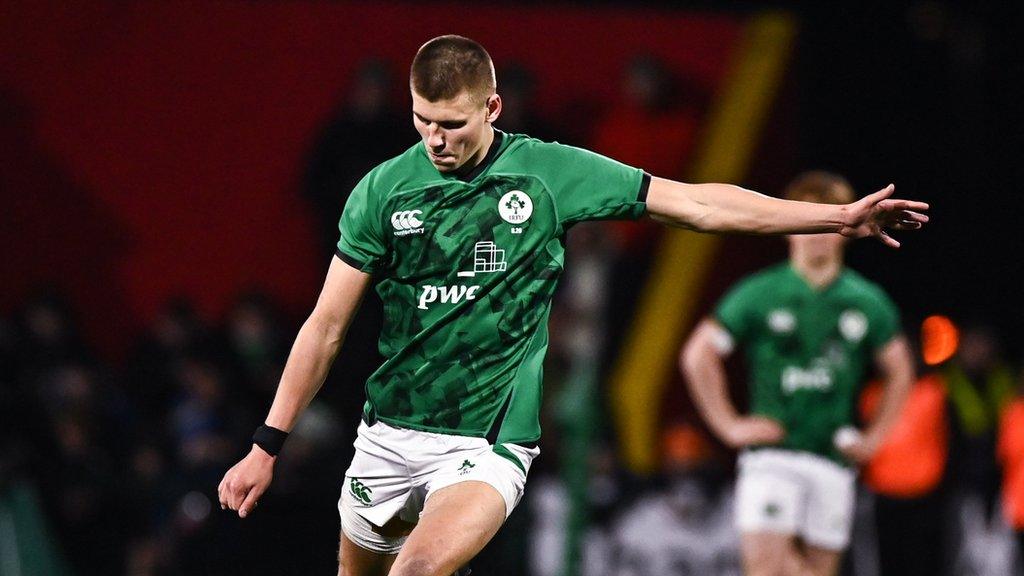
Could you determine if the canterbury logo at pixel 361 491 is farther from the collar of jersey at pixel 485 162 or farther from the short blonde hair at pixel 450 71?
the short blonde hair at pixel 450 71

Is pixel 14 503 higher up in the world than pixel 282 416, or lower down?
lower down

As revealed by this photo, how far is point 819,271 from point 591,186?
10.3ft

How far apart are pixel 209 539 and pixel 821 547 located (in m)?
3.74

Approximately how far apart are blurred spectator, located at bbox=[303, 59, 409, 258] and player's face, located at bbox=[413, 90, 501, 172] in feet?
18.6

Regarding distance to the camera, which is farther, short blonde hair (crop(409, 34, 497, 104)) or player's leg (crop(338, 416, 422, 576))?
player's leg (crop(338, 416, 422, 576))

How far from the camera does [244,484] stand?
220 inches

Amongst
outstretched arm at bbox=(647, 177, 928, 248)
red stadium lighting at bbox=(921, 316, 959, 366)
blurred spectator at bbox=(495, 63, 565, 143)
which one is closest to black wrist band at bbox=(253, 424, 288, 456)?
outstretched arm at bbox=(647, 177, 928, 248)

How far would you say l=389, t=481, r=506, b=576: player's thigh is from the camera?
5312 mm

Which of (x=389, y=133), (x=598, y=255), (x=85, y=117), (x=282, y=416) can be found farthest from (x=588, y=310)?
(x=85, y=117)

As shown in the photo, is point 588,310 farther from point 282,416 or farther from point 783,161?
point 783,161

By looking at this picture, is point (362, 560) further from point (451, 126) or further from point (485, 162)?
point (451, 126)

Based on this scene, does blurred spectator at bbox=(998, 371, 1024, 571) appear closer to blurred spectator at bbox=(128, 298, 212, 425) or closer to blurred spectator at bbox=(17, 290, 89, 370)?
blurred spectator at bbox=(128, 298, 212, 425)

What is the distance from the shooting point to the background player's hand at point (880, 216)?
5.32 metres

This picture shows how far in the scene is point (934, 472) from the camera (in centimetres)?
1166
